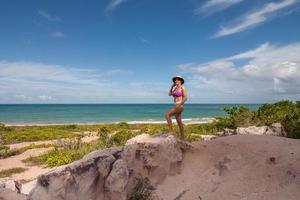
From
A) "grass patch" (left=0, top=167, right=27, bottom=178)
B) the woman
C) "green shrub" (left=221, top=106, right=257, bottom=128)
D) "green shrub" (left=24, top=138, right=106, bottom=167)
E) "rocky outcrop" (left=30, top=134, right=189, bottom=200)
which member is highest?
the woman

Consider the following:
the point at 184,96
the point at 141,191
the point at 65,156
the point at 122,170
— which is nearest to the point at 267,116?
the point at 184,96

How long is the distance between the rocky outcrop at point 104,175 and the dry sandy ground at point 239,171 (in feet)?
1.81

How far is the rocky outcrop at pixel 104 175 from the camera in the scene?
760 centimetres

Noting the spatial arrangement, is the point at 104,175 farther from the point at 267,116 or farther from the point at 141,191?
the point at 267,116

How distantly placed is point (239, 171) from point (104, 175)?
3088 mm

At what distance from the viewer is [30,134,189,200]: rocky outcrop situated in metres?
7.60

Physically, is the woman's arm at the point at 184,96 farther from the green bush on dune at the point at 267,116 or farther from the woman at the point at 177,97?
the green bush on dune at the point at 267,116

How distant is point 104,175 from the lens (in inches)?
306

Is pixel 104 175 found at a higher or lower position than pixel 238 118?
lower

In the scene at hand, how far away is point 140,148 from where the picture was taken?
840cm

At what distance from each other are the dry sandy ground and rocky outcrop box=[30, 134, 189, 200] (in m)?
0.55

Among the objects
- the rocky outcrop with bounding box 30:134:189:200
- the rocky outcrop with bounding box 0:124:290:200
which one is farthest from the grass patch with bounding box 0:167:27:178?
the rocky outcrop with bounding box 30:134:189:200

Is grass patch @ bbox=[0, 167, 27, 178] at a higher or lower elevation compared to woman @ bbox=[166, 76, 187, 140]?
lower

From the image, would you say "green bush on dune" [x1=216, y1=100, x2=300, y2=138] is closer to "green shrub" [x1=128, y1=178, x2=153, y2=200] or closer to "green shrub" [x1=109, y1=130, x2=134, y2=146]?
"green shrub" [x1=109, y1=130, x2=134, y2=146]
